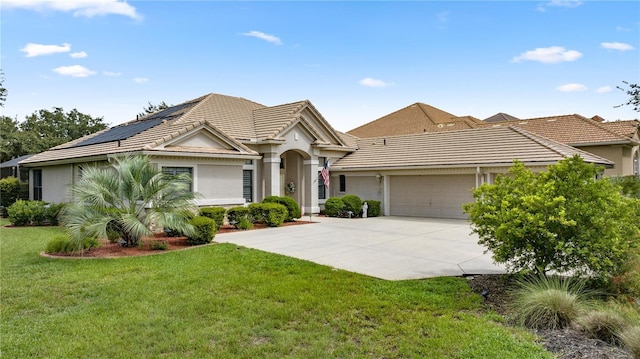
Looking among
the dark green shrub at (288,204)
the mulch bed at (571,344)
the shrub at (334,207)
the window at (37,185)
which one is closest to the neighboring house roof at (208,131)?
the window at (37,185)

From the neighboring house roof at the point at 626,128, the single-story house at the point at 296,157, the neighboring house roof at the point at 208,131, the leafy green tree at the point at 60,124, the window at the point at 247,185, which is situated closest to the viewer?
the neighboring house roof at the point at 208,131

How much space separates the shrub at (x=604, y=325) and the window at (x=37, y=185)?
26.1 m

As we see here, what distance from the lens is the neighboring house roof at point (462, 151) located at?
59.5 ft

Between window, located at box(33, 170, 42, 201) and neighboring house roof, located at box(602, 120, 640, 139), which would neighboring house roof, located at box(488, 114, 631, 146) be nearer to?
neighboring house roof, located at box(602, 120, 640, 139)

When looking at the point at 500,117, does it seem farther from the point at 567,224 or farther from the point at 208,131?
the point at 567,224

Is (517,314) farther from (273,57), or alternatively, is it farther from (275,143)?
(273,57)

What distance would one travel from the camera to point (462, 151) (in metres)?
20.5

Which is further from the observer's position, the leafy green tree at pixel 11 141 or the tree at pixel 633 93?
the leafy green tree at pixel 11 141

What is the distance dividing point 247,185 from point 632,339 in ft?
56.0

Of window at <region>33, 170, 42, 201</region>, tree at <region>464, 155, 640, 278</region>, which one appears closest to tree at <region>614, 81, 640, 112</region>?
tree at <region>464, 155, 640, 278</region>

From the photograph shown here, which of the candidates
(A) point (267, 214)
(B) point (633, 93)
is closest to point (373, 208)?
(A) point (267, 214)

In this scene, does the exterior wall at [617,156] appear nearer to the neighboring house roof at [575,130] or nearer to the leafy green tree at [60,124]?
the neighboring house roof at [575,130]

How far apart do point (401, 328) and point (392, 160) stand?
17824 mm

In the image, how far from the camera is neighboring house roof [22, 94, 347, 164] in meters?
16.0
